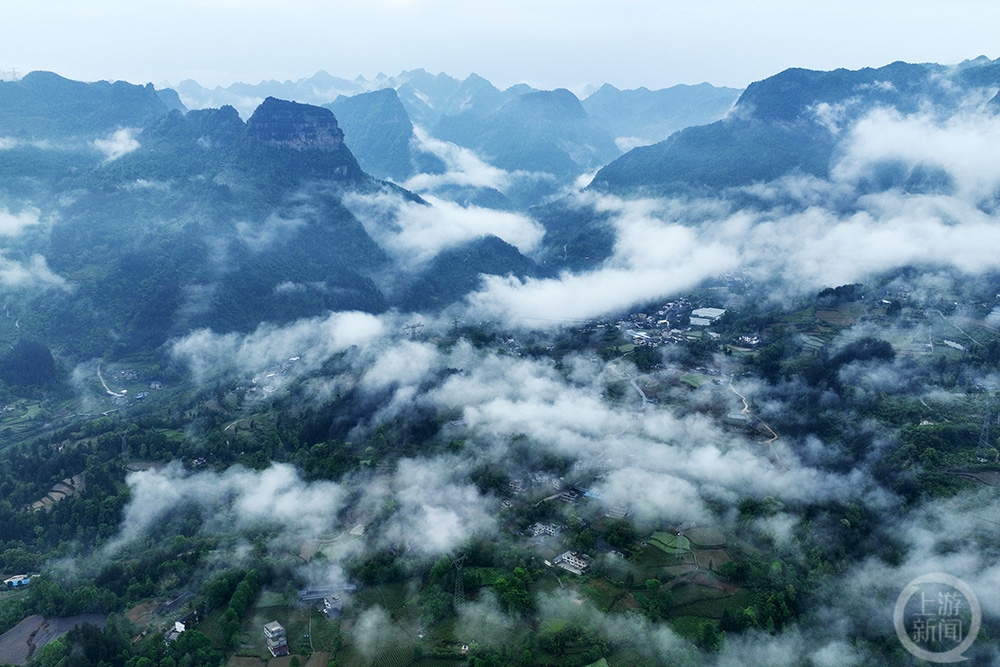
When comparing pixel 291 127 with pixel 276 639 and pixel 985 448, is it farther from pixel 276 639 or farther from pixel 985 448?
pixel 985 448

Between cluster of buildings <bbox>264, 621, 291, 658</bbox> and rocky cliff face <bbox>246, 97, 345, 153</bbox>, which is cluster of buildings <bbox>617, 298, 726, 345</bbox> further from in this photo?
rocky cliff face <bbox>246, 97, 345, 153</bbox>

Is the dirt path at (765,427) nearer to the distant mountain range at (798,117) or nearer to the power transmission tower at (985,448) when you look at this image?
the power transmission tower at (985,448)

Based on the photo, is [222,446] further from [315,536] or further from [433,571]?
[433,571]

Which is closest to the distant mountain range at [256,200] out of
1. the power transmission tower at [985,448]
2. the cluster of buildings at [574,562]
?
the cluster of buildings at [574,562]

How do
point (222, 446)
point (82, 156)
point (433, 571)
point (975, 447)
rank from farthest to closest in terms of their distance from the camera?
1. point (82, 156)
2. point (222, 446)
3. point (975, 447)
4. point (433, 571)

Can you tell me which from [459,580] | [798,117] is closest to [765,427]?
[459,580]

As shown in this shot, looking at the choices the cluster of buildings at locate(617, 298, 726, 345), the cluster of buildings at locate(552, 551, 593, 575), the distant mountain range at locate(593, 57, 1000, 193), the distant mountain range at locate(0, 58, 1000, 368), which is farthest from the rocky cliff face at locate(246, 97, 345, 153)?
the cluster of buildings at locate(552, 551, 593, 575)

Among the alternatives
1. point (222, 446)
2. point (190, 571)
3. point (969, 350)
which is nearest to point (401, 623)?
point (190, 571)
